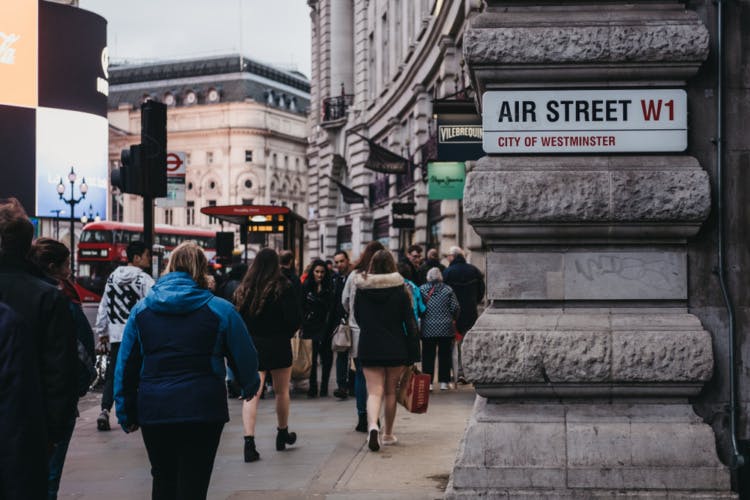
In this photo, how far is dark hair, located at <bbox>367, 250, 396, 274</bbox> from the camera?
10367 mm

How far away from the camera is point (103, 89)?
62375mm

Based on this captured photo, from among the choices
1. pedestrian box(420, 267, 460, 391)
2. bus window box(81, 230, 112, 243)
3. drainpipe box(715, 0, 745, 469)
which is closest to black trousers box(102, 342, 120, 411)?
pedestrian box(420, 267, 460, 391)

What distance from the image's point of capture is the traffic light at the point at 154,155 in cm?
1080

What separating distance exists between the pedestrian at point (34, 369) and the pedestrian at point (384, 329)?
4766 millimetres

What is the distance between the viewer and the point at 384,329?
1020cm

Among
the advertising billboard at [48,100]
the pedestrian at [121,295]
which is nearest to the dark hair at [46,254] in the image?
the pedestrian at [121,295]

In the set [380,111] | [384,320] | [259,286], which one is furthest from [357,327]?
[380,111]

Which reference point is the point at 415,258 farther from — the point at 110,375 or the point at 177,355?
the point at 177,355

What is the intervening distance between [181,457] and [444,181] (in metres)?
14.0

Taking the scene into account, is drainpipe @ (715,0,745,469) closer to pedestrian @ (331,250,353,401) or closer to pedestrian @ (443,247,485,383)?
pedestrian @ (331,250,353,401)

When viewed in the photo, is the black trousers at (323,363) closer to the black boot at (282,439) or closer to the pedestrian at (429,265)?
the pedestrian at (429,265)

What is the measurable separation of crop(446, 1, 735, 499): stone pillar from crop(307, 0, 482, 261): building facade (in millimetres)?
12477

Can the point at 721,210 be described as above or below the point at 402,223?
below

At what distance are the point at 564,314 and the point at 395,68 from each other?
2971cm
